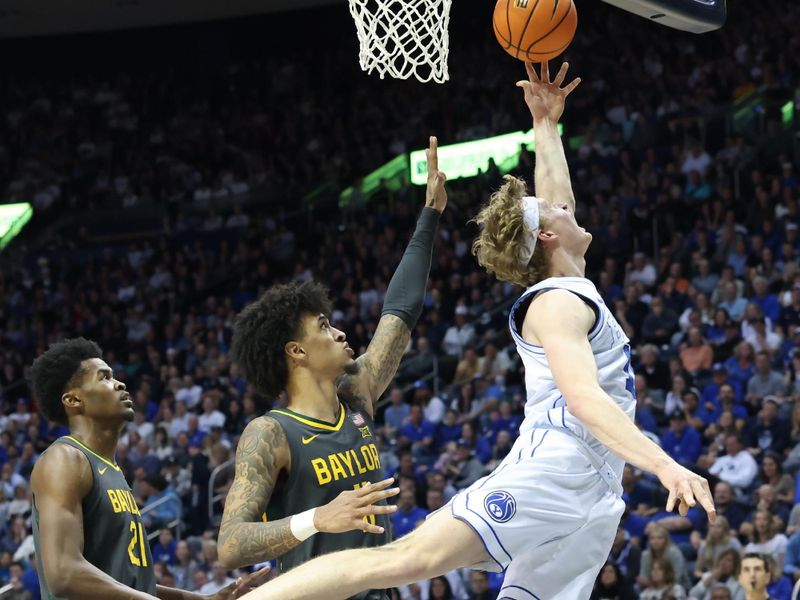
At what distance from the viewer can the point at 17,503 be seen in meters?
12.9

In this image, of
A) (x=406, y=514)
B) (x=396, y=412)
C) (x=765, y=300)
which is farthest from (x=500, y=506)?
(x=396, y=412)

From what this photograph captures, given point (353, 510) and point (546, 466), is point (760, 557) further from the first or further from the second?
point (353, 510)

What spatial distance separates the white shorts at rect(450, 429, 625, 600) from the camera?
3.64 meters

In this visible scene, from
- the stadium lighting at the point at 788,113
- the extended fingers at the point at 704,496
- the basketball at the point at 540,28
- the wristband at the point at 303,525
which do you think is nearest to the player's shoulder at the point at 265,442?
the wristband at the point at 303,525

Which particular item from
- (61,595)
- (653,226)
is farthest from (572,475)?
(653,226)

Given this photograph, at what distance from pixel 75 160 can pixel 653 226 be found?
11022 millimetres

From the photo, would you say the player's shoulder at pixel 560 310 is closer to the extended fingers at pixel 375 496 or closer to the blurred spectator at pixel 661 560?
the extended fingers at pixel 375 496

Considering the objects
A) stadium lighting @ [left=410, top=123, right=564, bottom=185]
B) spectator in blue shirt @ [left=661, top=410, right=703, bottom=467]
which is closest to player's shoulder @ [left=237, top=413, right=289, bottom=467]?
spectator in blue shirt @ [left=661, top=410, right=703, bottom=467]

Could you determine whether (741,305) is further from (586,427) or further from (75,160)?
(75,160)

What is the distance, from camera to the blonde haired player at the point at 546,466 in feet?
11.6

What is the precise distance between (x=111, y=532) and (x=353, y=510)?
1225 millimetres

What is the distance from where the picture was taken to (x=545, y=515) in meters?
3.69

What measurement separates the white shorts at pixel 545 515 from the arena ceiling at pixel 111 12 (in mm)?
16815

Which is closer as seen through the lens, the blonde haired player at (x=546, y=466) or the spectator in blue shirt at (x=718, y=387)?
the blonde haired player at (x=546, y=466)
